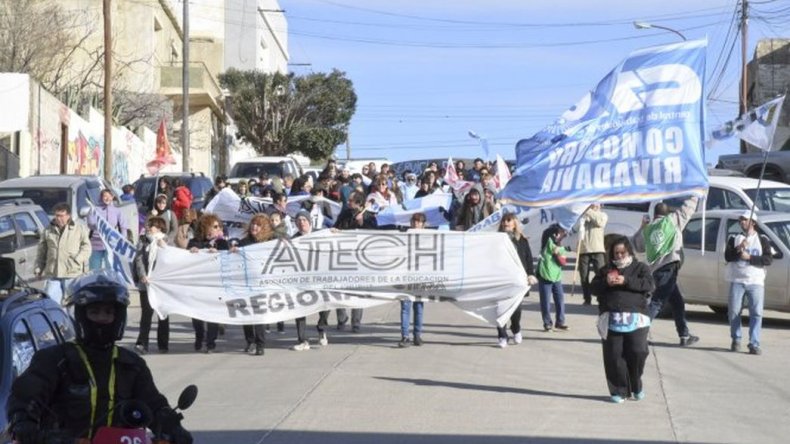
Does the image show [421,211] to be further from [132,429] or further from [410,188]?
[132,429]

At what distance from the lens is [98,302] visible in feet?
17.6

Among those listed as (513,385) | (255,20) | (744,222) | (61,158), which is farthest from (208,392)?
(255,20)

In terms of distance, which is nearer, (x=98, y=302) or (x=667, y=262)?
(x=98, y=302)

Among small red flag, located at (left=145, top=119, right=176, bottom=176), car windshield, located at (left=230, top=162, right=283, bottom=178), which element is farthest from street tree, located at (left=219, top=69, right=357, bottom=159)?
small red flag, located at (left=145, top=119, right=176, bottom=176)

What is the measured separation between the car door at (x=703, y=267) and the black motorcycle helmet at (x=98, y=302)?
1335 centimetres

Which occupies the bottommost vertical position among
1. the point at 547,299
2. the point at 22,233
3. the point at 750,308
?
the point at 547,299

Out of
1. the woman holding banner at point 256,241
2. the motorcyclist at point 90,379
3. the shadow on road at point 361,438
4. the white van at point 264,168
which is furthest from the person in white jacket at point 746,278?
the white van at point 264,168

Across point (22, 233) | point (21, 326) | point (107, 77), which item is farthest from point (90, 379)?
point (107, 77)

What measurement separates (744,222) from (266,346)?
19.1 feet

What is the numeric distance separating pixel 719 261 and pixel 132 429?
13.7 metres

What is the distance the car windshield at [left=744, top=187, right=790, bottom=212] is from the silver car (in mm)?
3818

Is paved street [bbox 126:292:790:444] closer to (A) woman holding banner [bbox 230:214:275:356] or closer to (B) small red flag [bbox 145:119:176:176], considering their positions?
(A) woman holding banner [bbox 230:214:275:356]

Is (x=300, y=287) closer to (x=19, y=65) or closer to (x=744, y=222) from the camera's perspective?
(x=744, y=222)

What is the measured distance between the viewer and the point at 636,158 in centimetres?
1416
